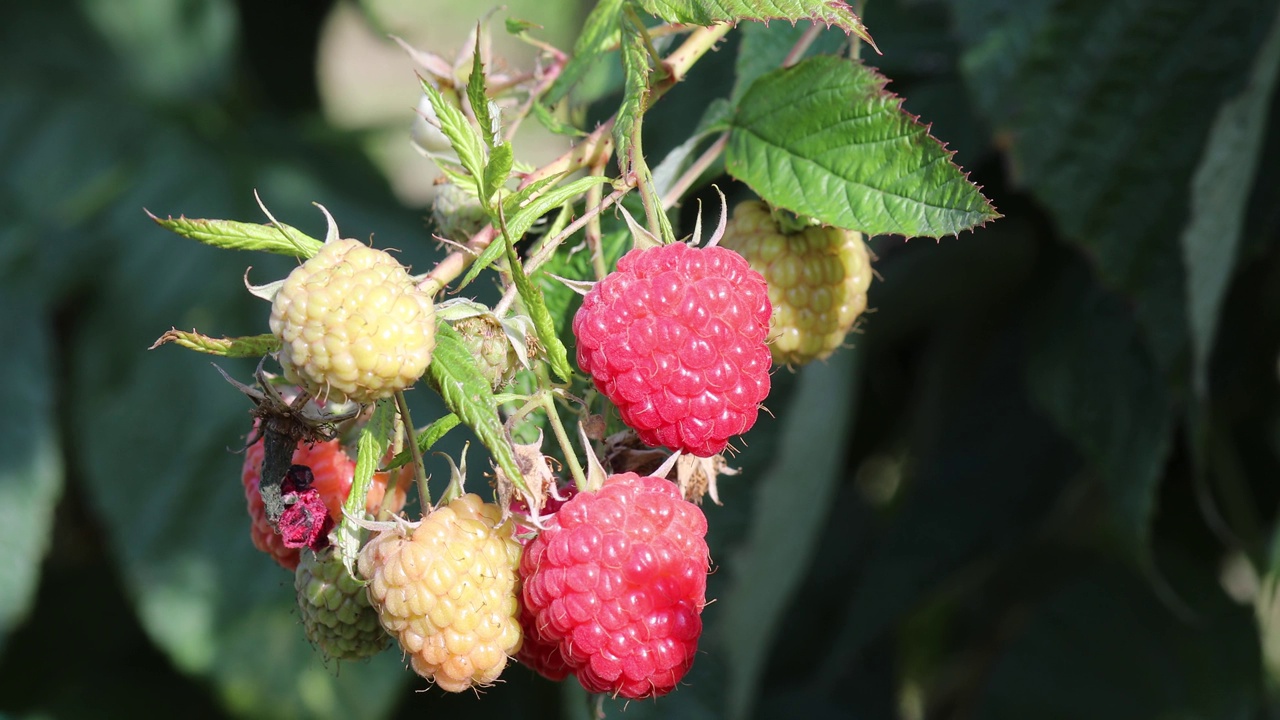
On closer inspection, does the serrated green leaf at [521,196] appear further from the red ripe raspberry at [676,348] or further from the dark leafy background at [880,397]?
the dark leafy background at [880,397]

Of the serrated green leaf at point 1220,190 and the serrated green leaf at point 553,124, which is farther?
the serrated green leaf at point 1220,190

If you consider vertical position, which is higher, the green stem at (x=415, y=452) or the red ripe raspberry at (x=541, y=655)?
the green stem at (x=415, y=452)

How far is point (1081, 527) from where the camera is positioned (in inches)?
62.7

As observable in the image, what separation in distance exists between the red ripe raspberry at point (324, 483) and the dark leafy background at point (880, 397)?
35 centimetres

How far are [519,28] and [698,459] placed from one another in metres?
0.32

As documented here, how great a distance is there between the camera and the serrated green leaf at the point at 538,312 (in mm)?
565

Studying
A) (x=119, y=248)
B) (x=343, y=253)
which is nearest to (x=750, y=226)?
(x=343, y=253)

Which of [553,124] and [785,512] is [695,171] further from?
[785,512]

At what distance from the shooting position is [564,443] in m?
0.62

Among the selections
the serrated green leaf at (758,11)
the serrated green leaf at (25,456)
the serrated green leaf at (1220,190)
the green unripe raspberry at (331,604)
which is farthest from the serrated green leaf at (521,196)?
the serrated green leaf at (25,456)

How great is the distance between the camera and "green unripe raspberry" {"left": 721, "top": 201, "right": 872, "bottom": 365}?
73cm

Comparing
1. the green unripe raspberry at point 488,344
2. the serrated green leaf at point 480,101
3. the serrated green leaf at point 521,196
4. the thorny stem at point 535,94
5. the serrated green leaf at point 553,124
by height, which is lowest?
the green unripe raspberry at point 488,344

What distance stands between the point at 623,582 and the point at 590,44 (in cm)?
34

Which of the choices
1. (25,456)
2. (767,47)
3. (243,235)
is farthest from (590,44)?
(25,456)
